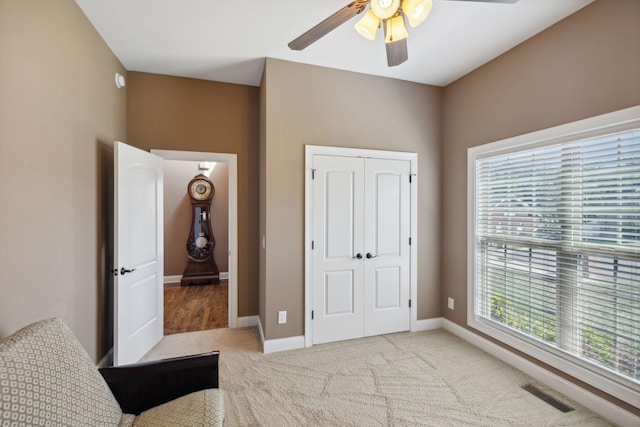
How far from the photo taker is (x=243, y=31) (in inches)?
90.7

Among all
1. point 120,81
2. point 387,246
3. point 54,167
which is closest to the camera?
point 54,167

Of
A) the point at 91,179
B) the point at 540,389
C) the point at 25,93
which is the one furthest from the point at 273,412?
the point at 25,93

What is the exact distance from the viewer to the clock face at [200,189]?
5.13m

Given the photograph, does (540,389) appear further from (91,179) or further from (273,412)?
(91,179)

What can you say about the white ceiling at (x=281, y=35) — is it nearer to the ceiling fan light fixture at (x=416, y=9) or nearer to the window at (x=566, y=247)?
the ceiling fan light fixture at (x=416, y=9)

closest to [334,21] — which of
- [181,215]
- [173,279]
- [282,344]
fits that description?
[282,344]

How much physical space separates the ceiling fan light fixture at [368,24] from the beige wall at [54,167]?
183 cm

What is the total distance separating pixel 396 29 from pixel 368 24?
0.57ft

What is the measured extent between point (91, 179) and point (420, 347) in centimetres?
338

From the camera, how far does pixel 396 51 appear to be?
5.76 feet

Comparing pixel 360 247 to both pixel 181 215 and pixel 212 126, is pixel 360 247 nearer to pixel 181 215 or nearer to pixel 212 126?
pixel 212 126

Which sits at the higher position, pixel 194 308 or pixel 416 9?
pixel 416 9

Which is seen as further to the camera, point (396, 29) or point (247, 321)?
point (247, 321)

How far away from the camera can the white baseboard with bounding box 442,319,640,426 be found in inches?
70.6
